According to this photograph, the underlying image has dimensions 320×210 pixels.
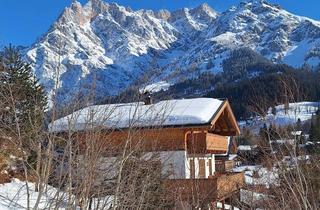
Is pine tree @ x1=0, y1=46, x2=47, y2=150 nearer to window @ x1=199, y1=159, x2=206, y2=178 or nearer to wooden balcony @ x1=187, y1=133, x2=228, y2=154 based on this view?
wooden balcony @ x1=187, y1=133, x2=228, y2=154

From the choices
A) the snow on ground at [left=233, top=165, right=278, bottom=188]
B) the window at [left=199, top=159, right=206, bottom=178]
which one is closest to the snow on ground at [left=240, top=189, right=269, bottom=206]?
the snow on ground at [left=233, top=165, right=278, bottom=188]

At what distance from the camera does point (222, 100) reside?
78.0ft

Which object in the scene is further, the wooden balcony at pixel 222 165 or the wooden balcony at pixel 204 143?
the wooden balcony at pixel 222 165

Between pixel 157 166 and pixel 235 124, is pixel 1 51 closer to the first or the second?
pixel 157 166

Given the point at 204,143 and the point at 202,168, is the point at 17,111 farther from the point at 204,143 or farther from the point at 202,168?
the point at 202,168

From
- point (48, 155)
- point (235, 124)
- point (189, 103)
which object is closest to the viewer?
point (48, 155)

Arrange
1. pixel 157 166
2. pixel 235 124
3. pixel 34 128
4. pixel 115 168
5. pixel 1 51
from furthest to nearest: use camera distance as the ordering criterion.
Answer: pixel 235 124 → pixel 157 166 → pixel 1 51 → pixel 115 168 → pixel 34 128

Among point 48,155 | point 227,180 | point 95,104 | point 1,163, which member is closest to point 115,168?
point 95,104

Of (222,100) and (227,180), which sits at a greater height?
(222,100)

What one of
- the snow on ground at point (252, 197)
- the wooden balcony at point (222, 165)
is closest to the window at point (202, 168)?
the snow on ground at point (252, 197)

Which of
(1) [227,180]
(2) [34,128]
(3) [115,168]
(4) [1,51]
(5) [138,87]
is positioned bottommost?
(1) [227,180]

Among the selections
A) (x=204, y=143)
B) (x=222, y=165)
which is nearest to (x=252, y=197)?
(x=204, y=143)

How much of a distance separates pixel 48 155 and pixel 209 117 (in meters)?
16.7

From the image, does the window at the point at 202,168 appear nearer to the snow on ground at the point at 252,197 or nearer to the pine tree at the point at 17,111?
the snow on ground at the point at 252,197
